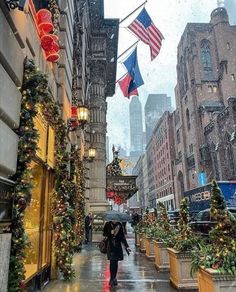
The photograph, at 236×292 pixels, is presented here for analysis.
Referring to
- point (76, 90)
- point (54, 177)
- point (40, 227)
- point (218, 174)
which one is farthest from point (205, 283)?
point (218, 174)

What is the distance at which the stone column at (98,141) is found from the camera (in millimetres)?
23281

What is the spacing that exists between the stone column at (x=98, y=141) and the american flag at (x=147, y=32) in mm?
10639

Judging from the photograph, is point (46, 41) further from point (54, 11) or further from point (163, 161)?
point (163, 161)

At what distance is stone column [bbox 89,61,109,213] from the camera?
23.3m

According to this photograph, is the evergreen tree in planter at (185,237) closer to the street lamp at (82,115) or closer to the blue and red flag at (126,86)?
the street lamp at (82,115)

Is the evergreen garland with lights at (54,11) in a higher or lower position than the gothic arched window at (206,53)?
lower

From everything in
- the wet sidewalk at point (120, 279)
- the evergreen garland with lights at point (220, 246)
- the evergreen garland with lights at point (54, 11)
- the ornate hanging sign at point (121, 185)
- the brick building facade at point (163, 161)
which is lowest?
the wet sidewalk at point (120, 279)

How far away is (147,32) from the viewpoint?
592 inches

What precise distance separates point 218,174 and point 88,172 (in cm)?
3369

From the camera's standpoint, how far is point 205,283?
18.1 feet

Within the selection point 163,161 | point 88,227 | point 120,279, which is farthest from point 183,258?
point 163,161

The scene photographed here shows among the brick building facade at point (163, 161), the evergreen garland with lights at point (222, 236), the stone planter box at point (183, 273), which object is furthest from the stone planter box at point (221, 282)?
the brick building facade at point (163, 161)

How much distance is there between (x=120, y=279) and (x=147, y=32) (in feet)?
36.3

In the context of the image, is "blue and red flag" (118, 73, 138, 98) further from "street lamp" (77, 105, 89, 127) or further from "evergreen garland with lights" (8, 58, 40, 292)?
"evergreen garland with lights" (8, 58, 40, 292)
